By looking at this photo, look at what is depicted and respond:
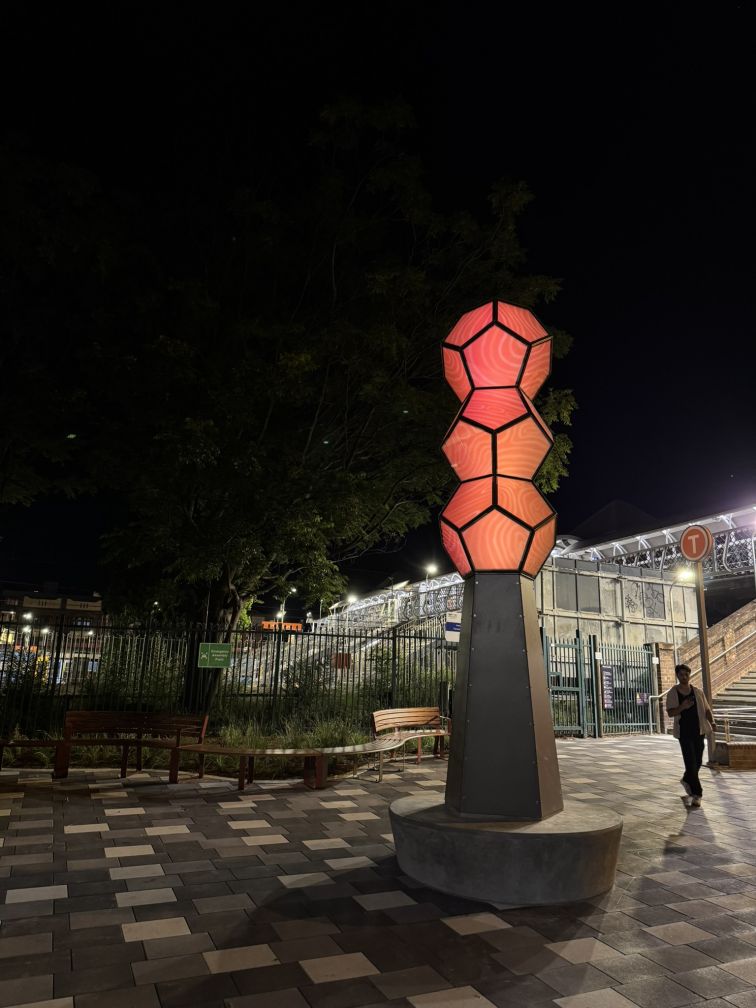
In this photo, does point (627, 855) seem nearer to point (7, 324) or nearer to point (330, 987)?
point (330, 987)

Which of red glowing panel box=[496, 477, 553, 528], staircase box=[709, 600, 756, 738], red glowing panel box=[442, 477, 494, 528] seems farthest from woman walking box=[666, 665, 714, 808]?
staircase box=[709, 600, 756, 738]

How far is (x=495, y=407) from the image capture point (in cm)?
606

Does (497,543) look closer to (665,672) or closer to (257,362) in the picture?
(257,362)

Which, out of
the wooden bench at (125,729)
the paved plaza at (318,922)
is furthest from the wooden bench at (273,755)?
the paved plaza at (318,922)

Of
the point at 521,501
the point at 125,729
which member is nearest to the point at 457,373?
the point at 521,501

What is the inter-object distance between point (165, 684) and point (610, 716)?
37.2 ft

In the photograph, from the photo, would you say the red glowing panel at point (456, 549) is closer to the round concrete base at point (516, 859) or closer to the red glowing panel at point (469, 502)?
the red glowing panel at point (469, 502)

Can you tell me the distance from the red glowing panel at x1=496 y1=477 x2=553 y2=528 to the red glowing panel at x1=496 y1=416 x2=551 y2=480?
8 centimetres

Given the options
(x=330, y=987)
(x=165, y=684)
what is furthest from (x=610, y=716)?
(x=330, y=987)

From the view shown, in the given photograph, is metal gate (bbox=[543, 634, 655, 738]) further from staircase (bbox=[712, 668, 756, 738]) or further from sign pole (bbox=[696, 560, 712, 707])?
sign pole (bbox=[696, 560, 712, 707])

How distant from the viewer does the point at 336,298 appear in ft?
43.3

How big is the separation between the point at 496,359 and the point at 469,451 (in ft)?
2.86

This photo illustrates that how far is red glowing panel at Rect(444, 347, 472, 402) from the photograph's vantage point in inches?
247

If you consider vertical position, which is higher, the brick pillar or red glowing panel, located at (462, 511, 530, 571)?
red glowing panel, located at (462, 511, 530, 571)
